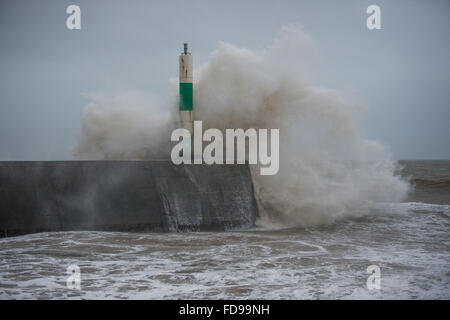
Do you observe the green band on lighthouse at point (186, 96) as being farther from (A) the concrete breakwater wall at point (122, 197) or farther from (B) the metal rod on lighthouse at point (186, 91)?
(A) the concrete breakwater wall at point (122, 197)

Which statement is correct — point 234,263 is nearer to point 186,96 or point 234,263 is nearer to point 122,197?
point 122,197

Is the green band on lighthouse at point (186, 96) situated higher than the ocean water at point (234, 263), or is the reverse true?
the green band on lighthouse at point (186, 96)

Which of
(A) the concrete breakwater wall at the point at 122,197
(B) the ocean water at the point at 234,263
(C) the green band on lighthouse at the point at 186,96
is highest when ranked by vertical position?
(C) the green band on lighthouse at the point at 186,96

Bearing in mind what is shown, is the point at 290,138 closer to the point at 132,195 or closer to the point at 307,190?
the point at 307,190

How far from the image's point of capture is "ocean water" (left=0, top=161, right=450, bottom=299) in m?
4.82

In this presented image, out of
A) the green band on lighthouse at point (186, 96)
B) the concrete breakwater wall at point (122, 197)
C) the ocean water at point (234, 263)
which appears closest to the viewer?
the ocean water at point (234, 263)

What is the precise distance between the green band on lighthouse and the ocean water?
3.35 m

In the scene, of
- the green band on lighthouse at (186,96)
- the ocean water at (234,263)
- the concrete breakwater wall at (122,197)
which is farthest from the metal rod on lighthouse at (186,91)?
the ocean water at (234,263)

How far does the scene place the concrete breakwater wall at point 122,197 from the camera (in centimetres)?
789

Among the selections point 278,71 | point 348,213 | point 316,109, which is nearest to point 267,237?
point 348,213

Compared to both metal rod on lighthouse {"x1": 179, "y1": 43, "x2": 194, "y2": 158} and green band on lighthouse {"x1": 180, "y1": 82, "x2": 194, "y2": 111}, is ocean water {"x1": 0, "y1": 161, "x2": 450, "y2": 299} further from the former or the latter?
green band on lighthouse {"x1": 180, "y1": 82, "x2": 194, "y2": 111}

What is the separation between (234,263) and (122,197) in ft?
10.4

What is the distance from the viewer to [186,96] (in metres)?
10.6

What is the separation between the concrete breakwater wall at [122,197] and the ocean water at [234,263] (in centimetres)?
33
